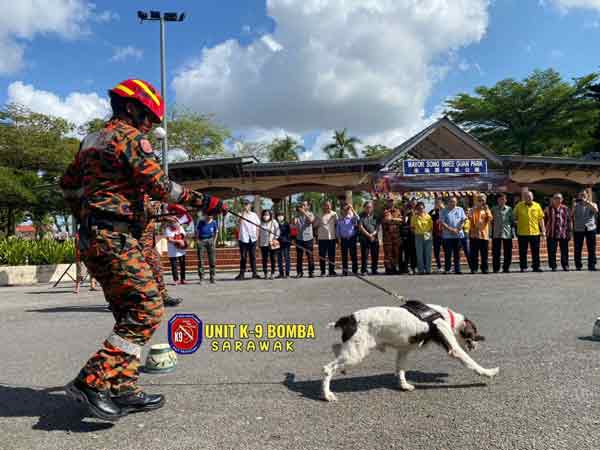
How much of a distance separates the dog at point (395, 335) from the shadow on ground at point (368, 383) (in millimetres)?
146

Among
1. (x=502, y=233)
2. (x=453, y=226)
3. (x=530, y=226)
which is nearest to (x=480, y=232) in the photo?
(x=502, y=233)

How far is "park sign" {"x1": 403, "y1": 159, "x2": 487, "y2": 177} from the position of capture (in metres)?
22.0

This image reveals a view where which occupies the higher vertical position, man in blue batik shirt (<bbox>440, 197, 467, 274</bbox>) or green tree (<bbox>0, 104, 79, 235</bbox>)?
green tree (<bbox>0, 104, 79, 235</bbox>)

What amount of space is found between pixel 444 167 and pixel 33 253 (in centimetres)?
1850

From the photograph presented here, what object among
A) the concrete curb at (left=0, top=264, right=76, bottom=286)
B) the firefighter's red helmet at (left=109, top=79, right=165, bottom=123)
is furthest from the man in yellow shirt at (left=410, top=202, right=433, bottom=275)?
the concrete curb at (left=0, top=264, right=76, bottom=286)

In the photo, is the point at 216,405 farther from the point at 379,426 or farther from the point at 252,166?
the point at 252,166

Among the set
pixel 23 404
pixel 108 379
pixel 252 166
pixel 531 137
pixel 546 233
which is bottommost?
pixel 23 404

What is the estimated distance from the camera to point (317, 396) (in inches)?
131

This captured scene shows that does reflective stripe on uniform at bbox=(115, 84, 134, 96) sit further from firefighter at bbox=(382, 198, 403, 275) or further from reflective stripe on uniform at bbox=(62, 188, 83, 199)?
firefighter at bbox=(382, 198, 403, 275)

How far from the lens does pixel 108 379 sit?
286 centimetres

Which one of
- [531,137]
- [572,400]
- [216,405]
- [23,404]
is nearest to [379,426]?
[216,405]

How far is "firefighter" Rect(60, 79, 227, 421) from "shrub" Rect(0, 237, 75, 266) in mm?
14209

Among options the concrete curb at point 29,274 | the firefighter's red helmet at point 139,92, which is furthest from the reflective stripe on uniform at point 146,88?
the concrete curb at point 29,274

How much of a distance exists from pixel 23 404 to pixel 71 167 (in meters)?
1.85
